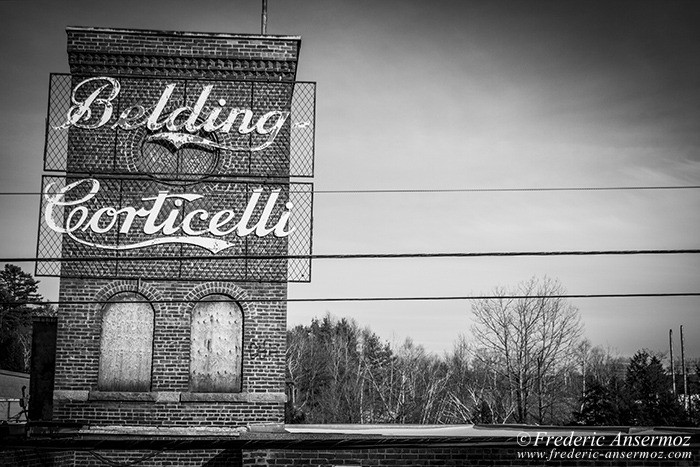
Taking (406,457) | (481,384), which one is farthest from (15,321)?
(406,457)

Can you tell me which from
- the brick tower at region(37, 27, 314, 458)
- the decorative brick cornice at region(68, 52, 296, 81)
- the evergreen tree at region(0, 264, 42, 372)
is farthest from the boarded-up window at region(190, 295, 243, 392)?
the evergreen tree at region(0, 264, 42, 372)

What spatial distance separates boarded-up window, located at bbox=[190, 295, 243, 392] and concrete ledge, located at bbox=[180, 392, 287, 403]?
0.16 metres

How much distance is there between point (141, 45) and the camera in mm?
16656

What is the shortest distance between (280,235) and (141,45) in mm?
5553

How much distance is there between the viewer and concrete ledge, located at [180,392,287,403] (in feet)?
51.9

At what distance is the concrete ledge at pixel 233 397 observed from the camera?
623 inches

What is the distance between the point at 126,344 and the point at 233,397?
273 cm

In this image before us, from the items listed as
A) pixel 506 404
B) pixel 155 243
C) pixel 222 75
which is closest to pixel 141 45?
pixel 222 75

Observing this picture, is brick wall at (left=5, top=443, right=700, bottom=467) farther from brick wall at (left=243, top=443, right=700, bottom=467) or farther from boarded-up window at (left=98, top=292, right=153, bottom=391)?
boarded-up window at (left=98, top=292, right=153, bottom=391)

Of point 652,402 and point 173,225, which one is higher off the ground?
point 173,225

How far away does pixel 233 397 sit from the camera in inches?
626

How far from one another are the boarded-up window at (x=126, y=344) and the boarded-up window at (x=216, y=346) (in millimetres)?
1039

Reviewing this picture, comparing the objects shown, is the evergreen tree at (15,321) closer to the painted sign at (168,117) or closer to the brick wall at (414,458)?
the painted sign at (168,117)

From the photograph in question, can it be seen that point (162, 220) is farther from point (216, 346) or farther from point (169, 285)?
point (216, 346)
